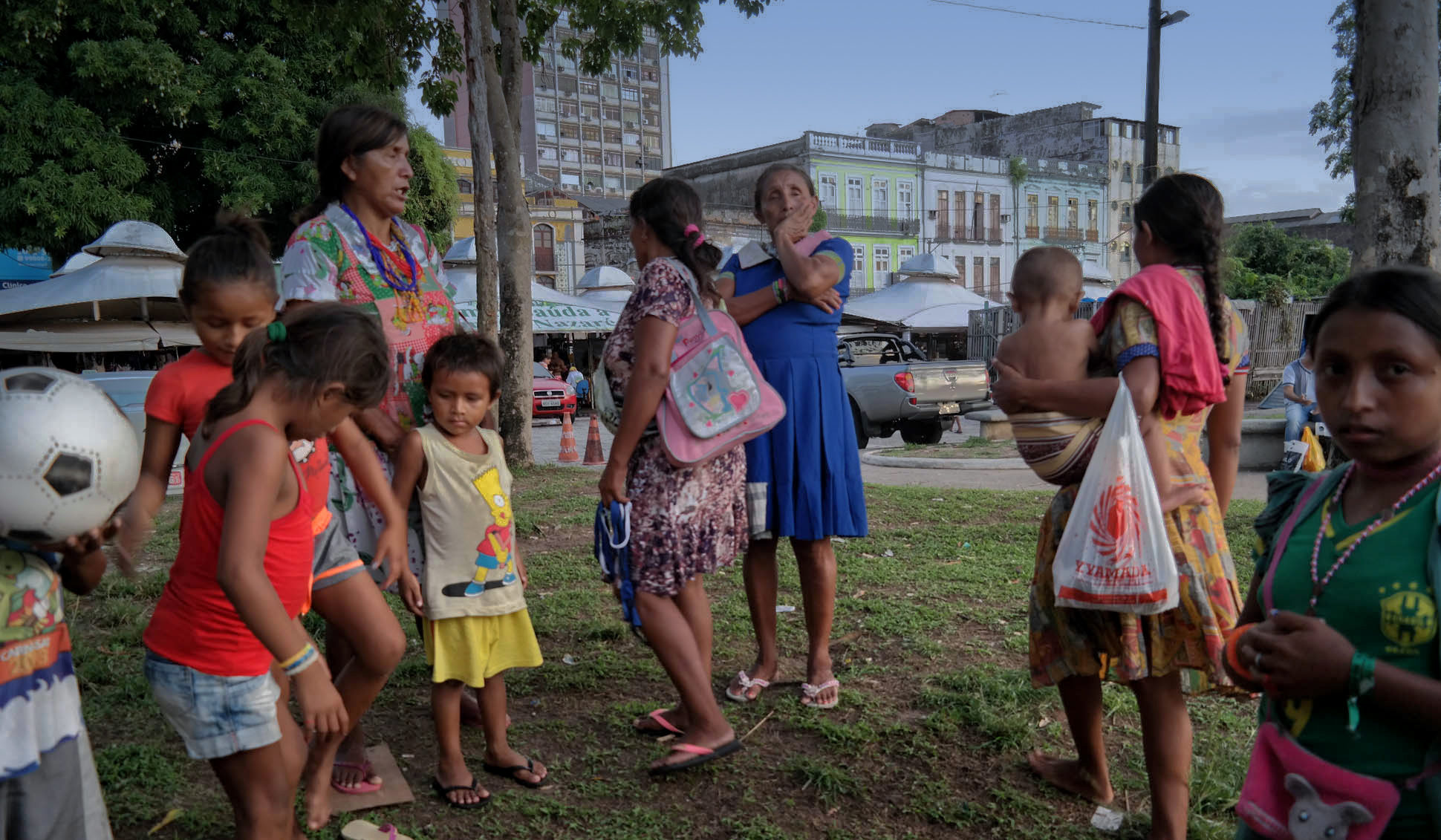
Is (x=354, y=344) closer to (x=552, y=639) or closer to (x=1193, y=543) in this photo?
(x=1193, y=543)

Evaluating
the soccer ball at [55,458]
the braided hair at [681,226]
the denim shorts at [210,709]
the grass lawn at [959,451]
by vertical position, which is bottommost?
the grass lawn at [959,451]

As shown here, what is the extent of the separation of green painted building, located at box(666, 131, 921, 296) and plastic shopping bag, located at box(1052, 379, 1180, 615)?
4124 cm

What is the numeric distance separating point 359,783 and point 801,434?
1.88 metres

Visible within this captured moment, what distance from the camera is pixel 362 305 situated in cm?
299

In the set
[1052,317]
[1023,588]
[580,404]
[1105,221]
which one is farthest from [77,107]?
[1105,221]

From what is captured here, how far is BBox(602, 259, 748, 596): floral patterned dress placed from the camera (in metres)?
3.22

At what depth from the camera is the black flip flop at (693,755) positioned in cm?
314

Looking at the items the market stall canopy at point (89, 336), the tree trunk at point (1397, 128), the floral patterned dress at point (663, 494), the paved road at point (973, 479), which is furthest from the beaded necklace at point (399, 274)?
the market stall canopy at point (89, 336)

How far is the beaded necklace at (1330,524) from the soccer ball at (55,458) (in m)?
2.14

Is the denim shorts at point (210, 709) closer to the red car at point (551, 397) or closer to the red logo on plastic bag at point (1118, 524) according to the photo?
the red logo on plastic bag at point (1118, 524)

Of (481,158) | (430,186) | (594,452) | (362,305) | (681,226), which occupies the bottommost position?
(594,452)

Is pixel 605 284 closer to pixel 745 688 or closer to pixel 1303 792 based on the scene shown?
pixel 745 688

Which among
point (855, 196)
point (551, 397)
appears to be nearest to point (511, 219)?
point (551, 397)

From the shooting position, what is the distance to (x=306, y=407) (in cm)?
218
